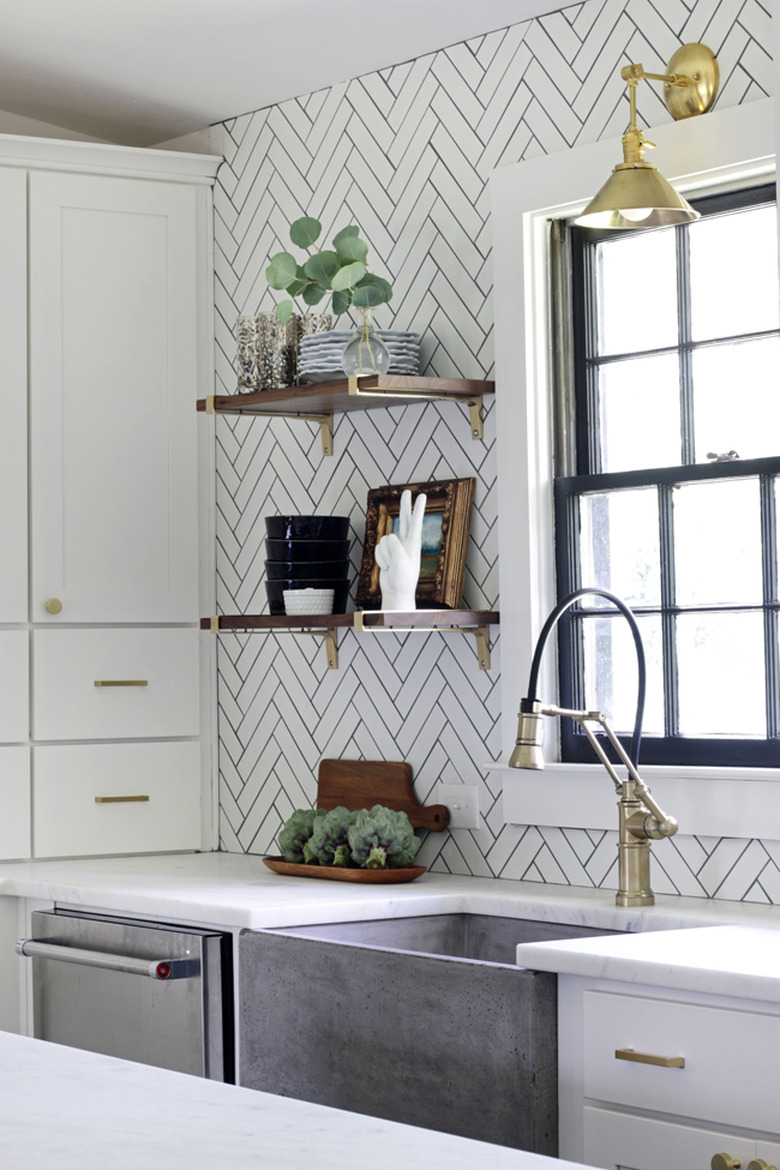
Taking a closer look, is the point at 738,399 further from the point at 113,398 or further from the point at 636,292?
the point at 113,398

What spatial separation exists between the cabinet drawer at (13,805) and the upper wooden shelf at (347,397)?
93 centimetres

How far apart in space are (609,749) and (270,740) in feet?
3.14

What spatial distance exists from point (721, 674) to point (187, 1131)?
70.5 inches

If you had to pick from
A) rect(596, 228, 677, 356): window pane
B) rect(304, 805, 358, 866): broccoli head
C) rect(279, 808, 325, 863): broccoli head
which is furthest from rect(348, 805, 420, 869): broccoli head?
rect(596, 228, 677, 356): window pane

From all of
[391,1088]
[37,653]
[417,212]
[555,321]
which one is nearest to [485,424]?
[555,321]

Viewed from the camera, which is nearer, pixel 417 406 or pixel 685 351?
pixel 685 351

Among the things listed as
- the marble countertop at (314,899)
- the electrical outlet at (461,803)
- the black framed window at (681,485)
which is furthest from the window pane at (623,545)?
the marble countertop at (314,899)

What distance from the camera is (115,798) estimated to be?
348cm

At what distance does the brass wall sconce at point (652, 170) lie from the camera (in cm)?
244

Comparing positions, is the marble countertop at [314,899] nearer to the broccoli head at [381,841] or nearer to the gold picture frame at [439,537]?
the broccoli head at [381,841]

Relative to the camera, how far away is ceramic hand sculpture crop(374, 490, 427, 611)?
3.00 metres

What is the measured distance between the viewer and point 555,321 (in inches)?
118

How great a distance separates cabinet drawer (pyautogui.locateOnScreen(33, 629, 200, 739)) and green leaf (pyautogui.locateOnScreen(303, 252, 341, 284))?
38.1 inches

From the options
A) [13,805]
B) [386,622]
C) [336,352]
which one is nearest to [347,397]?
[336,352]
